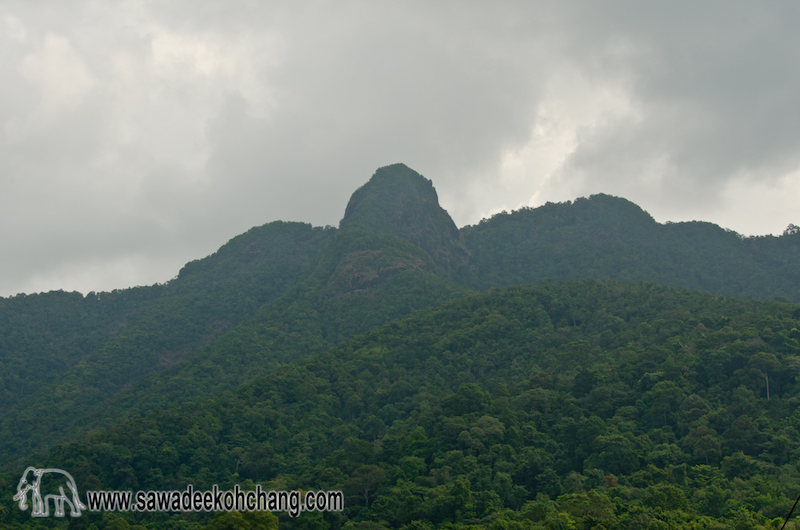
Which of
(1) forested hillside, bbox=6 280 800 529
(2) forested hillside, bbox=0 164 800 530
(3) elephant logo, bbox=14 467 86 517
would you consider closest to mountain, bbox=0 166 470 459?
(2) forested hillside, bbox=0 164 800 530

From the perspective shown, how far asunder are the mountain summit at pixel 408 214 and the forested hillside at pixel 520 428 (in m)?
47.6

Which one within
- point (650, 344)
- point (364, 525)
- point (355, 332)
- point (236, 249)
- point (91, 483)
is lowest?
point (364, 525)

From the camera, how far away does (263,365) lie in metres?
75.1

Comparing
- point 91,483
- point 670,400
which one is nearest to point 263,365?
point 91,483

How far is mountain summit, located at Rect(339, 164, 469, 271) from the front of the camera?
117938mm

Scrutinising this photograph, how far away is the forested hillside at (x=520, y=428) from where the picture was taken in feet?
124

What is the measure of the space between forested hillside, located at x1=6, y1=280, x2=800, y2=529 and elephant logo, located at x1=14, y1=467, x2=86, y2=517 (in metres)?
1.17

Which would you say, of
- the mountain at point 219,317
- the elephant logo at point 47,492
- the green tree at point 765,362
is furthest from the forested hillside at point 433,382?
the elephant logo at point 47,492

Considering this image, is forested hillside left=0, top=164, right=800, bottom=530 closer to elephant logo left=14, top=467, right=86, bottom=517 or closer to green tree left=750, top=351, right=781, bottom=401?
green tree left=750, top=351, right=781, bottom=401

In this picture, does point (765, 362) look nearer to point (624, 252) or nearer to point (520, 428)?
point (520, 428)

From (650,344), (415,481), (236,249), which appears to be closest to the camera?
(415,481)

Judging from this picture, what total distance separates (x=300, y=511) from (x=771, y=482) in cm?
2440

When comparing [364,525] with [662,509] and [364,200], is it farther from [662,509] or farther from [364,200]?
[364,200]

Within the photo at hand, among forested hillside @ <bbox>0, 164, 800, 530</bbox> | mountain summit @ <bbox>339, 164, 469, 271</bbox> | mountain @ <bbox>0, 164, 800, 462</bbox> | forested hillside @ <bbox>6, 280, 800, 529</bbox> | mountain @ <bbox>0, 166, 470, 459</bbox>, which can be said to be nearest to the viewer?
forested hillside @ <bbox>6, 280, 800, 529</bbox>
